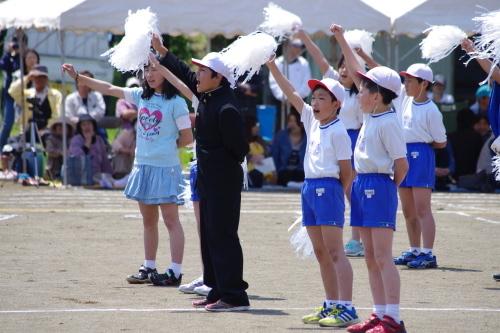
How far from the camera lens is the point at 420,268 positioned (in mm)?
8516

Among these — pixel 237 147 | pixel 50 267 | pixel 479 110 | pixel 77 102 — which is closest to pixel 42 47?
pixel 77 102

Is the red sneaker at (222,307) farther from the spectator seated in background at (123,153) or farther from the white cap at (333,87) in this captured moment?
the spectator seated in background at (123,153)

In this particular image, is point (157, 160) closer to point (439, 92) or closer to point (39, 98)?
point (39, 98)

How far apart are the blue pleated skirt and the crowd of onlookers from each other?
8.29 meters

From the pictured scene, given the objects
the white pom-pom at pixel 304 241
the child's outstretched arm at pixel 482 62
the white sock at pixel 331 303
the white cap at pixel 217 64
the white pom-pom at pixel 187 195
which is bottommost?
the white sock at pixel 331 303

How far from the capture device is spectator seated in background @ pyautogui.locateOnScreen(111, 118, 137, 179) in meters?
16.2

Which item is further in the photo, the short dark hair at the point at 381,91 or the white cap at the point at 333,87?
the white cap at the point at 333,87

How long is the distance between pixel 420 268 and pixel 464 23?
317 inches

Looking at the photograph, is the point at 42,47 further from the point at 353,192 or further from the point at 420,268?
the point at 353,192

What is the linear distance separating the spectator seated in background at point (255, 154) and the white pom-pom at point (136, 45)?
8.90m

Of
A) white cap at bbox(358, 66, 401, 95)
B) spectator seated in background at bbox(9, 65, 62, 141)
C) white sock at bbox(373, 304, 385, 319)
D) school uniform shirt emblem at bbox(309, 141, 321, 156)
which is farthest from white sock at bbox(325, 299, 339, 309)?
spectator seated in background at bbox(9, 65, 62, 141)

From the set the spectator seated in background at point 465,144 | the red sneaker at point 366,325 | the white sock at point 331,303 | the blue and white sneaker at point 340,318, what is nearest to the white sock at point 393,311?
the red sneaker at point 366,325

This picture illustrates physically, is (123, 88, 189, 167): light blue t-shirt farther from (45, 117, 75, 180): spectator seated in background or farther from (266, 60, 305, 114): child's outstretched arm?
(45, 117, 75, 180): spectator seated in background

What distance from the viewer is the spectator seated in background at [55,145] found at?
15.9 m
